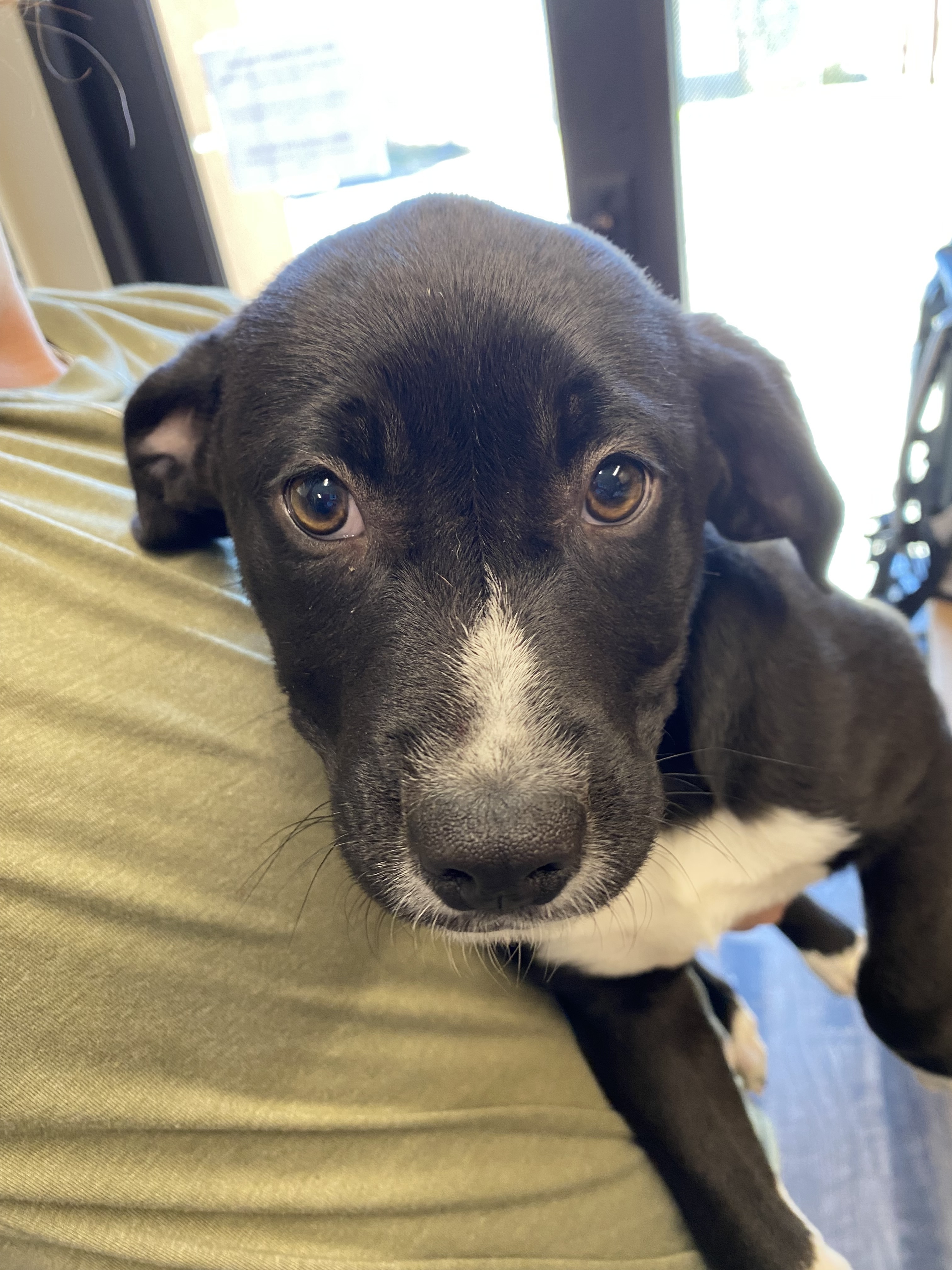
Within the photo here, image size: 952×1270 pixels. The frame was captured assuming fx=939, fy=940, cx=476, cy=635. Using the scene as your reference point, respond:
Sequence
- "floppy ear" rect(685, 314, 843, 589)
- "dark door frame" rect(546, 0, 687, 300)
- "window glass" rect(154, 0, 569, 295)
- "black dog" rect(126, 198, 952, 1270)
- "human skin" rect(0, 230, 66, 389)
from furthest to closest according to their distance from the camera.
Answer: "window glass" rect(154, 0, 569, 295) → "dark door frame" rect(546, 0, 687, 300) → "human skin" rect(0, 230, 66, 389) → "floppy ear" rect(685, 314, 843, 589) → "black dog" rect(126, 198, 952, 1270)

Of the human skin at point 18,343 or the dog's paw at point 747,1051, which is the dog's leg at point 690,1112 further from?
the human skin at point 18,343

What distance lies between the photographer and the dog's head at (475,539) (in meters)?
0.85

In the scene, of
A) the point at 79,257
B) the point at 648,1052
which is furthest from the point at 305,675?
the point at 79,257

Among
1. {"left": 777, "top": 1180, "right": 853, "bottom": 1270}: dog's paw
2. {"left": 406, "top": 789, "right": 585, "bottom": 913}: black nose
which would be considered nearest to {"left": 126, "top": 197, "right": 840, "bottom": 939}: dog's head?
{"left": 406, "top": 789, "right": 585, "bottom": 913}: black nose

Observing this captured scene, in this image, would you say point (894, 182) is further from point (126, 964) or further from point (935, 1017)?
point (126, 964)

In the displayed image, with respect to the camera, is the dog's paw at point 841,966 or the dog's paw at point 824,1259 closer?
the dog's paw at point 824,1259

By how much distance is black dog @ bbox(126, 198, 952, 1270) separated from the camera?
885 mm

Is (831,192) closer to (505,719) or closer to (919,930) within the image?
(919,930)

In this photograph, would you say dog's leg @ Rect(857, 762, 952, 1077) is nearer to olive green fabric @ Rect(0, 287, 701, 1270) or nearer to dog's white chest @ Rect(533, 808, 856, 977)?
dog's white chest @ Rect(533, 808, 856, 977)

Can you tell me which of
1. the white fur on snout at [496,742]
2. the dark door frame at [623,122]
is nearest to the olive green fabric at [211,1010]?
the white fur on snout at [496,742]

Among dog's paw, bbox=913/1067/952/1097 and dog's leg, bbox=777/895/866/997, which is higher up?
dog's leg, bbox=777/895/866/997

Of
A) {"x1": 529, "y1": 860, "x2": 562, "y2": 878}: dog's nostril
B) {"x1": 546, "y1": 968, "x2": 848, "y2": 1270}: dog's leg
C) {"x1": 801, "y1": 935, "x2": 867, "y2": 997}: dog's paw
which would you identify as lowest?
{"x1": 801, "y1": 935, "x2": 867, "y2": 997}: dog's paw

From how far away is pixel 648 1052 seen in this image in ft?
3.96

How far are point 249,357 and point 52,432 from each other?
1.20 ft
